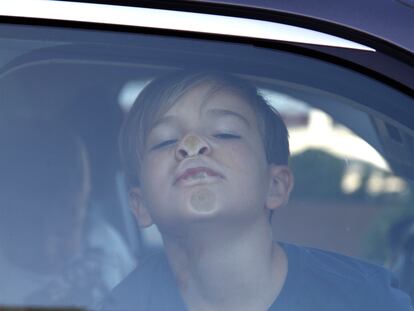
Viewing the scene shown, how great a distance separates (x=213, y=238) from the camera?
196 centimetres

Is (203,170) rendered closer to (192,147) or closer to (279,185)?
(192,147)

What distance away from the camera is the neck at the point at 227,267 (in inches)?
76.5

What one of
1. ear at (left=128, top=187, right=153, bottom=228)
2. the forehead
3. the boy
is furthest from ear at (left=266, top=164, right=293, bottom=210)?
ear at (left=128, top=187, right=153, bottom=228)

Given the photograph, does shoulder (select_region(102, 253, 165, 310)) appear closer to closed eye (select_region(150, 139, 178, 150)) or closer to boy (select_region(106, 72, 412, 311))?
boy (select_region(106, 72, 412, 311))

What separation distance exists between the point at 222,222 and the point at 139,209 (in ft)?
0.51

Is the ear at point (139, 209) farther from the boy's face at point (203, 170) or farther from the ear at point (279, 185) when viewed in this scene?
the ear at point (279, 185)

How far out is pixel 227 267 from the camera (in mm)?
1948

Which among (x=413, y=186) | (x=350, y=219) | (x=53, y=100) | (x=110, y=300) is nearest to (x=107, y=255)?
(x=110, y=300)

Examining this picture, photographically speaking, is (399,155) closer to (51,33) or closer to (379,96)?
(379,96)

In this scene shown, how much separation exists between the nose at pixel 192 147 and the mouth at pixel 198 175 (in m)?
0.03

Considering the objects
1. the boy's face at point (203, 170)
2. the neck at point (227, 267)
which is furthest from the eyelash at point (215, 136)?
the neck at point (227, 267)

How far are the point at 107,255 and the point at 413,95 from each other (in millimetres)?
625

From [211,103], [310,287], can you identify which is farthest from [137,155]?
[310,287]

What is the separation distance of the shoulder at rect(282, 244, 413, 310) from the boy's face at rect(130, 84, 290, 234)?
0.12 metres
